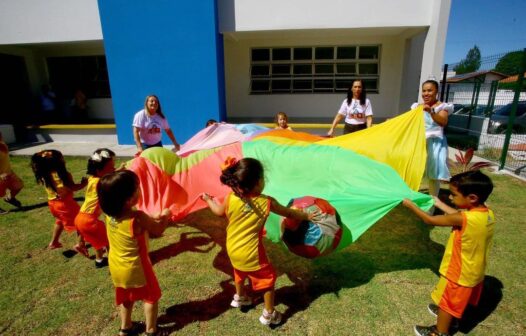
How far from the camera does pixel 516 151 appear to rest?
7.15 meters

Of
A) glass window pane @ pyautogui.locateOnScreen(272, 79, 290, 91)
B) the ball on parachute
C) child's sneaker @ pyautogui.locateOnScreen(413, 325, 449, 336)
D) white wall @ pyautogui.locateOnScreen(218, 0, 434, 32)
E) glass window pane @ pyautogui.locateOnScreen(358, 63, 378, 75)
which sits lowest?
child's sneaker @ pyautogui.locateOnScreen(413, 325, 449, 336)

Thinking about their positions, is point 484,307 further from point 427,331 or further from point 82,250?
point 82,250

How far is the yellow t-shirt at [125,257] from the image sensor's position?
2.03 meters

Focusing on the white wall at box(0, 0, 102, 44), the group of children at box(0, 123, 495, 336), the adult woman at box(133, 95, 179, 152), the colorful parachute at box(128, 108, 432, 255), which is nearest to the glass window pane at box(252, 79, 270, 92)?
the white wall at box(0, 0, 102, 44)

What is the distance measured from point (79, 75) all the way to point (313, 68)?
8043 mm

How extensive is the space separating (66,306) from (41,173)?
4.29 ft

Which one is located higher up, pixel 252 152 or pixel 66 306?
pixel 252 152

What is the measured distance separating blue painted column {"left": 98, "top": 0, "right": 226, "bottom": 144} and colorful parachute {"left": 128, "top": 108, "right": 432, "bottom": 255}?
15.4ft

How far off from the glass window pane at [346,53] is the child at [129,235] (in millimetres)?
9192

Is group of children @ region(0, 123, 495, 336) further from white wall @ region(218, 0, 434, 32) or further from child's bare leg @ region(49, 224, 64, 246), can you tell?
white wall @ region(218, 0, 434, 32)

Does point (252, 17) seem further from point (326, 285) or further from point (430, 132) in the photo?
point (326, 285)

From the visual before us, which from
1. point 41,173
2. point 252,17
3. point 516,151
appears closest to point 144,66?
point 252,17

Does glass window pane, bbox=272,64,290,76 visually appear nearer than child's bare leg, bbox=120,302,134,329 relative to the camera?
No

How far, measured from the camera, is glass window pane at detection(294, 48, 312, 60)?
1001 centimetres
